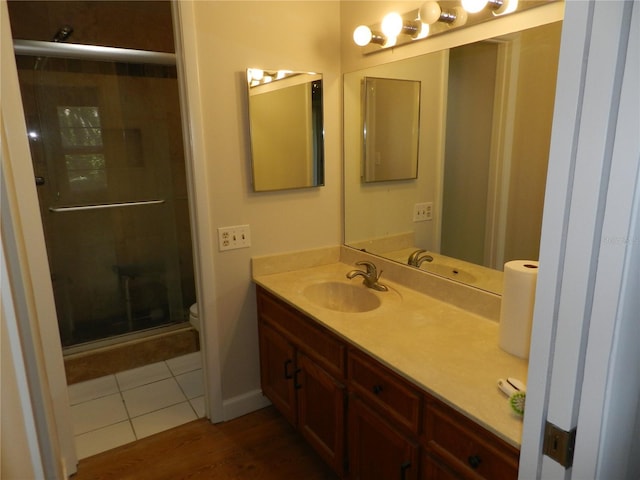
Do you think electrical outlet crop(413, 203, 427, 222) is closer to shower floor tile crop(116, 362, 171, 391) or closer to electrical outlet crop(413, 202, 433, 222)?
electrical outlet crop(413, 202, 433, 222)

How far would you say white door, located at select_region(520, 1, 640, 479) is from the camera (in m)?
0.61

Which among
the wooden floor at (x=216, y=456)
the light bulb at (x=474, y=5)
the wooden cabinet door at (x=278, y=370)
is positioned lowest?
the wooden floor at (x=216, y=456)

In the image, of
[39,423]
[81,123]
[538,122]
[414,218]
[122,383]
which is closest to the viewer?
[39,423]

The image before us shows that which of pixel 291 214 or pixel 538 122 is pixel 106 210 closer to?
pixel 291 214

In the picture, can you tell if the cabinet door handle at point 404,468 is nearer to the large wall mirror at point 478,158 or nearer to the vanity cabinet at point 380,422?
the vanity cabinet at point 380,422

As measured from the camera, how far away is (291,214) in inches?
89.7

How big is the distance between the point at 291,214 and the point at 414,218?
0.66 meters

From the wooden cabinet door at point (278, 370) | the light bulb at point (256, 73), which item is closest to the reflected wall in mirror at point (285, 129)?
the light bulb at point (256, 73)

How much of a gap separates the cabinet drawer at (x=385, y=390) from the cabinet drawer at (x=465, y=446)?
0.18 ft

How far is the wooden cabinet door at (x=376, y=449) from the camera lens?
133 centimetres

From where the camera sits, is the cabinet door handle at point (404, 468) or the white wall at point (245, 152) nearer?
the cabinet door handle at point (404, 468)

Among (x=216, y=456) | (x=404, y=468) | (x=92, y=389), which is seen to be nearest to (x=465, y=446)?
(x=404, y=468)

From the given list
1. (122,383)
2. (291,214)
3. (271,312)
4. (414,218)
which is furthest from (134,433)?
(414,218)

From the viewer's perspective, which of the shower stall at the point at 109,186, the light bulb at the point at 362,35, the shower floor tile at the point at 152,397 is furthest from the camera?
the shower stall at the point at 109,186
